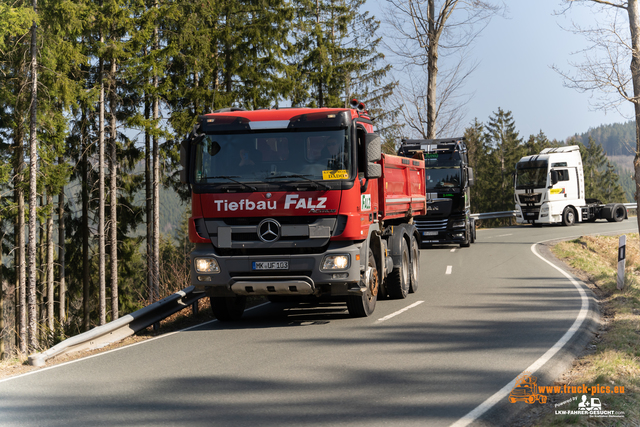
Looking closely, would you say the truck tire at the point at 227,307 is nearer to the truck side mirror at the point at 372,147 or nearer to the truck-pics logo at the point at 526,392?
the truck side mirror at the point at 372,147

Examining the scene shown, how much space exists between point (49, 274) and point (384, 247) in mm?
22559

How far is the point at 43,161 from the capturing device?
2045cm

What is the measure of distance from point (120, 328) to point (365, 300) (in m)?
3.87

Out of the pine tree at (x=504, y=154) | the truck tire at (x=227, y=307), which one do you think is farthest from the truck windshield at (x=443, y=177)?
the pine tree at (x=504, y=154)

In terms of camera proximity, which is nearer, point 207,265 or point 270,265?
point 270,265

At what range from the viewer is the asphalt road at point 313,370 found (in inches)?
206

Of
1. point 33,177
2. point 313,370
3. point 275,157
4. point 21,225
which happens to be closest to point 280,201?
point 275,157

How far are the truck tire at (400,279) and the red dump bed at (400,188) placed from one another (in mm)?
799

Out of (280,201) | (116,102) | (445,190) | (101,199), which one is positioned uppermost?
(116,102)

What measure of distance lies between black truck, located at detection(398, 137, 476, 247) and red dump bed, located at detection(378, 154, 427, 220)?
→ 251 inches

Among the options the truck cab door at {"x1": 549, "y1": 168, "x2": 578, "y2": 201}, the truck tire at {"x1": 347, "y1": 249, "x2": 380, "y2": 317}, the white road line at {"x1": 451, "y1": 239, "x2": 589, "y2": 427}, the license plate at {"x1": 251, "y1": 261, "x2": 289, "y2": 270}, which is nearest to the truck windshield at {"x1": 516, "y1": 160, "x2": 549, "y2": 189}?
the truck cab door at {"x1": 549, "y1": 168, "x2": 578, "y2": 201}

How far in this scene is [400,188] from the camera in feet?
41.8

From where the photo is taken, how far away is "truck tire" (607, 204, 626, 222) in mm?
36594

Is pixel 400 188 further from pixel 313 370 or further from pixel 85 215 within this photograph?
pixel 85 215
